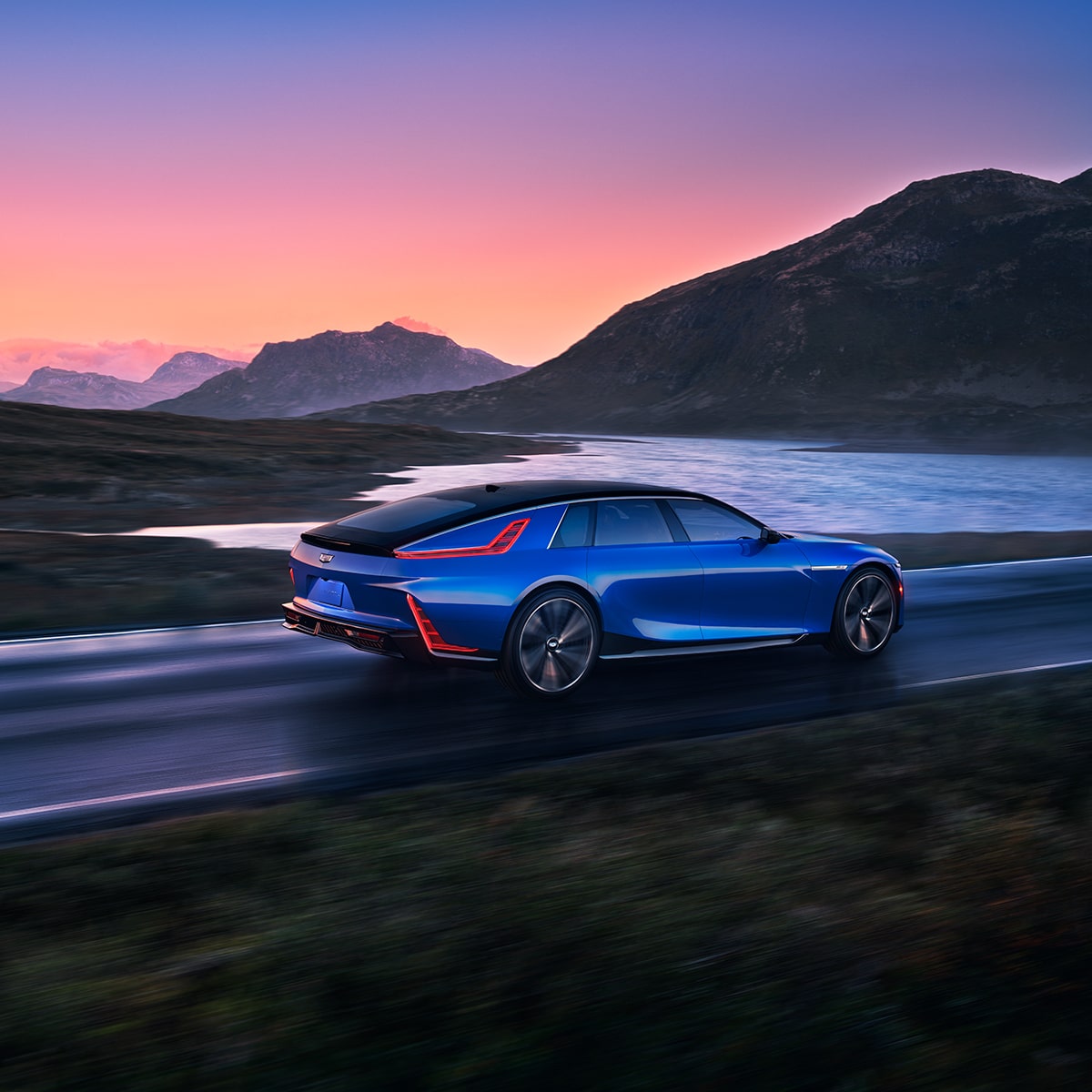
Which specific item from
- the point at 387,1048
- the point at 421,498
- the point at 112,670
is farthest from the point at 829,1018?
the point at 112,670

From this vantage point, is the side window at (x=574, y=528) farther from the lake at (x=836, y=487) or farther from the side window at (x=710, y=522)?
the lake at (x=836, y=487)

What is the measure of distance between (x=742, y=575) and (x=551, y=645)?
1.61 m

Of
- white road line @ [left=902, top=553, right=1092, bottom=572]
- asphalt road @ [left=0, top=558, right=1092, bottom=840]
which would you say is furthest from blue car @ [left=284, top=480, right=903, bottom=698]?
white road line @ [left=902, top=553, right=1092, bottom=572]

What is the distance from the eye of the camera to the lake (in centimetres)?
2444

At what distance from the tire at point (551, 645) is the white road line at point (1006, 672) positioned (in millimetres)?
2307

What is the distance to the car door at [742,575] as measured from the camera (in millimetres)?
8250

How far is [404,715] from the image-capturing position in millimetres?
7367

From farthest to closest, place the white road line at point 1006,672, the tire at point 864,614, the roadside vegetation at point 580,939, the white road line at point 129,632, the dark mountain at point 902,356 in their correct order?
the dark mountain at point 902,356 → the white road line at point 129,632 → the tire at point 864,614 → the white road line at point 1006,672 → the roadside vegetation at point 580,939

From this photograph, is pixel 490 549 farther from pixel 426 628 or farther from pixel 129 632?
pixel 129 632

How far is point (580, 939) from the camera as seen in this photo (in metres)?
4.02

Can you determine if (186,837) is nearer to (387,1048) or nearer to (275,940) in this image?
(275,940)

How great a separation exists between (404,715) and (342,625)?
680mm

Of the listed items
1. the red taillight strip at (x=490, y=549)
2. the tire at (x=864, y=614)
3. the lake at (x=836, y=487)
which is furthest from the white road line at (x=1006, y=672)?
the lake at (x=836, y=487)

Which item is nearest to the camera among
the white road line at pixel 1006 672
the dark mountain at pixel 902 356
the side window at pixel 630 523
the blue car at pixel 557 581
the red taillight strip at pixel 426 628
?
the red taillight strip at pixel 426 628
